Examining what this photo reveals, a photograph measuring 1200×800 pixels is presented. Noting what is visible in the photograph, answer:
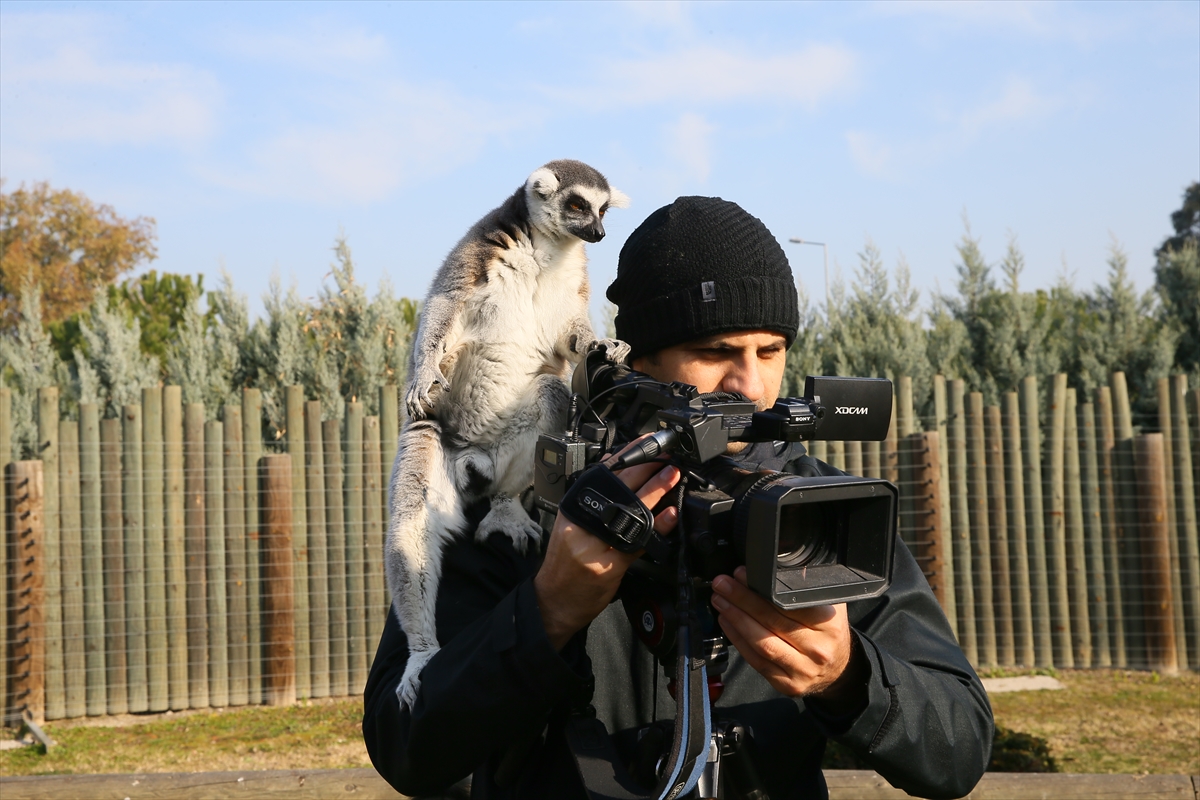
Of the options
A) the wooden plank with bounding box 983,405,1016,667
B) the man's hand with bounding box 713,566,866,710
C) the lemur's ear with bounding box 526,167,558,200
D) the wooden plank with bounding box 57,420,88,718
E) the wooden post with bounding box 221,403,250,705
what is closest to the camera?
the man's hand with bounding box 713,566,866,710

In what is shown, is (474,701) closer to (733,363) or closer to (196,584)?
(733,363)

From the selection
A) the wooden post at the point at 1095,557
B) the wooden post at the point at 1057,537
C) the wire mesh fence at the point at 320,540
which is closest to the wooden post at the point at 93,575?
the wire mesh fence at the point at 320,540

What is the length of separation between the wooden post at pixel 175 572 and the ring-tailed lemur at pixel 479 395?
14.9ft

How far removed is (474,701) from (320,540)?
5749mm

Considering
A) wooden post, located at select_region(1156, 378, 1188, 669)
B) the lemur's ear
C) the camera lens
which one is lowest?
wooden post, located at select_region(1156, 378, 1188, 669)

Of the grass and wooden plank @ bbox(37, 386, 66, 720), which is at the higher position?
wooden plank @ bbox(37, 386, 66, 720)

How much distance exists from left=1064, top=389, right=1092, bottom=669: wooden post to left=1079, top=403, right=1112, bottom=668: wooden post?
5cm

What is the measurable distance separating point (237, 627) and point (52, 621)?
3.82ft

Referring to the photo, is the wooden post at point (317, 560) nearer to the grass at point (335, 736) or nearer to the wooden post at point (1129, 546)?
the grass at point (335, 736)

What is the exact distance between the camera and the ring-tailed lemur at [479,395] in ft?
7.91

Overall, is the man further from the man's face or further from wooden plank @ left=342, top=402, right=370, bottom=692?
wooden plank @ left=342, top=402, right=370, bottom=692

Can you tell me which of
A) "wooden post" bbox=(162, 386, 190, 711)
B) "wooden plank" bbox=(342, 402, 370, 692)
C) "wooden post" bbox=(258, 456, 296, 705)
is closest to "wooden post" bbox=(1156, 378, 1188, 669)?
"wooden plank" bbox=(342, 402, 370, 692)

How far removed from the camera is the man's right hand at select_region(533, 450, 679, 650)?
1.42 metres

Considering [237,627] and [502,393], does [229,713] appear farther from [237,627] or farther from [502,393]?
[502,393]
